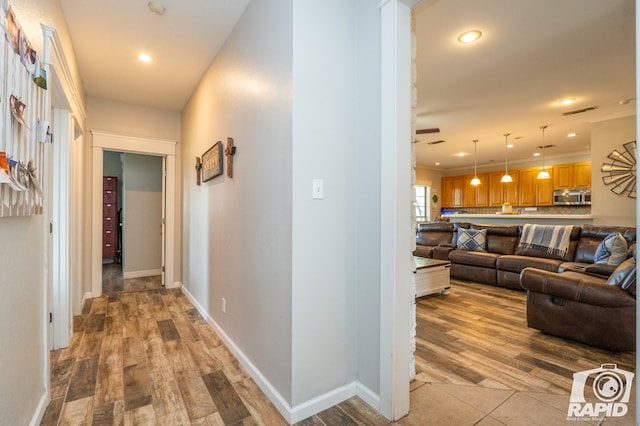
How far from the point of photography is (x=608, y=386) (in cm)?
199

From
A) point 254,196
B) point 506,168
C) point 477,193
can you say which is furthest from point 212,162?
point 477,193

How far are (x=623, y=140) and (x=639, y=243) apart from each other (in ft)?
17.8

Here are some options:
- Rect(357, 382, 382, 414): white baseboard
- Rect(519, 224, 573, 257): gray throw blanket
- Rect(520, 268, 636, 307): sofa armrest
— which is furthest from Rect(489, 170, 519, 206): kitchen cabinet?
Rect(357, 382, 382, 414): white baseboard

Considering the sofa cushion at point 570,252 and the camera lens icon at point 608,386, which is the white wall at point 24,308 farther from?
the sofa cushion at point 570,252

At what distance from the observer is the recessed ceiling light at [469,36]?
104 inches

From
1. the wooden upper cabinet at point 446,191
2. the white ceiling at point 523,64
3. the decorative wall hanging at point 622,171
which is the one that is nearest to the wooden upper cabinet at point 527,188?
the wooden upper cabinet at point 446,191

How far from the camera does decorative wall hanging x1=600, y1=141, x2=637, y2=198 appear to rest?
4.42m

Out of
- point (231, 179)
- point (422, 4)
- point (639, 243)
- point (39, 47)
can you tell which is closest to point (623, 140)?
point (422, 4)

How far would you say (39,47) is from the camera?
168 cm

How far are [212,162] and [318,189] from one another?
64.3 inches

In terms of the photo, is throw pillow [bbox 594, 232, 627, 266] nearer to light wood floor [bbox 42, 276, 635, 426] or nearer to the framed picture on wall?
light wood floor [bbox 42, 276, 635, 426]

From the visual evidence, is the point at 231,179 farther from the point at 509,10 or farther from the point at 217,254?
the point at 509,10

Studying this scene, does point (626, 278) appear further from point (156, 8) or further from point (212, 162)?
point (156, 8)

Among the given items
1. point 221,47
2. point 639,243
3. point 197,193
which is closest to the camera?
point 639,243
